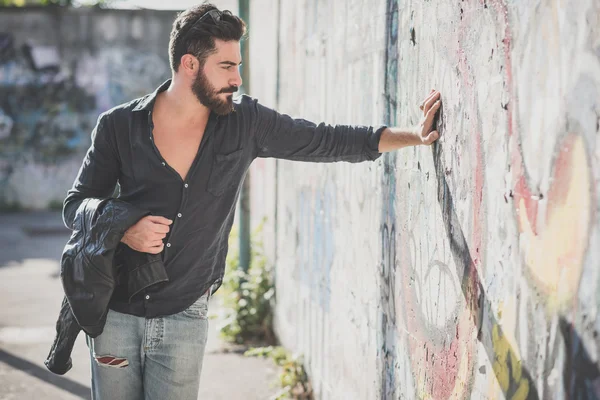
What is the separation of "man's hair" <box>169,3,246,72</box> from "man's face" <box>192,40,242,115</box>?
27 millimetres

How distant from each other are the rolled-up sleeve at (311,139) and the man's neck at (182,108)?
0.77 feet

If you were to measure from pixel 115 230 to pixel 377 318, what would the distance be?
4.25 feet

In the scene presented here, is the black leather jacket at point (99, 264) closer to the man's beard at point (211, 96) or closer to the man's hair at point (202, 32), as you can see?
the man's beard at point (211, 96)

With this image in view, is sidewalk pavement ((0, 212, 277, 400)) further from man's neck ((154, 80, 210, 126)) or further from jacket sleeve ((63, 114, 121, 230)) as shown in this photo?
man's neck ((154, 80, 210, 126))

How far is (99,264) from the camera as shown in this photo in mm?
2996

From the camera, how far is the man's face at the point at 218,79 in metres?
3.17

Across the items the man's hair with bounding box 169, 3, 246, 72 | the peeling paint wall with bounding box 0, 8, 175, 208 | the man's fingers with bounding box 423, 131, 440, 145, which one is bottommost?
the man's fingers with bounding box 423, 131, 440, 145

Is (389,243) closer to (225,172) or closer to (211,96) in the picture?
(225,172)

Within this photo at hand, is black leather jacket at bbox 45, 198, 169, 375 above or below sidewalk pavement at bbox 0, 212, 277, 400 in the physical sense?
above

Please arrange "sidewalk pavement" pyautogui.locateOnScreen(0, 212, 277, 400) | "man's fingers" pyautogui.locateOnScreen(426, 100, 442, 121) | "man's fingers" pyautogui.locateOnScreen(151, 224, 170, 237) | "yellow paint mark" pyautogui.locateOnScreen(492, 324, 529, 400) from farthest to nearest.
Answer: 1. "sidewalk pavement" pyautogui.locateOnScreen(0, 212, 277, 400)
2. "man's fingers" pyautogui.locateOnScreen(151, 224, 170, 237)
3. "man's fingers" pyautogui.locateOnScreen(426, 100, 442, 121)
4. "yellow paint mark" pyautogui.locateOnScreen(492, 324, 529, 400)

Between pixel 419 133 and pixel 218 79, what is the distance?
2.88 ft

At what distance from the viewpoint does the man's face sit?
3.17 metres

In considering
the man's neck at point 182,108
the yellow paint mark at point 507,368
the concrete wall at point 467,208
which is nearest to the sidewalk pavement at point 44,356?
the concrete wall at point 467,208

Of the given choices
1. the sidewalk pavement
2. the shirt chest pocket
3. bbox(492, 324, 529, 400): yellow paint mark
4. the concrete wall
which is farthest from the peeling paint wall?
bbox(492, 324, 529, 400): yellow paint mark
